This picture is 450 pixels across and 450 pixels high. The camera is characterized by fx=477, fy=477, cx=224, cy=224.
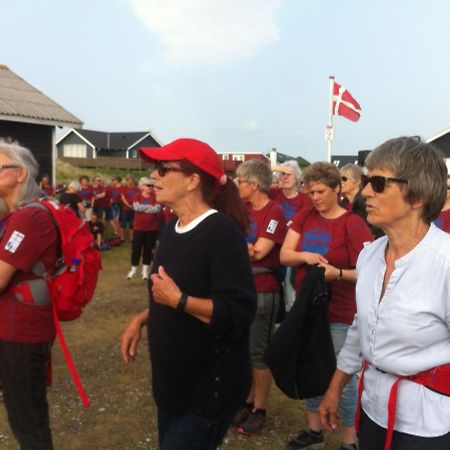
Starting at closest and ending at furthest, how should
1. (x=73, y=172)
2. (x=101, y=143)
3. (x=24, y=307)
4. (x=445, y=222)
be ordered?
1. (x=24, y=307)
2. (x=445, y=222)
3. (x=73, y=172)
4. (x=101, y=143)

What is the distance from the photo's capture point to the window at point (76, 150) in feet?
167

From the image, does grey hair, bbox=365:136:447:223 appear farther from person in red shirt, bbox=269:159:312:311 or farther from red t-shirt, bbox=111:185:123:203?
red t-shirt, bbox=111:185:123:203

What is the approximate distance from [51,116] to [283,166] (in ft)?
29.6

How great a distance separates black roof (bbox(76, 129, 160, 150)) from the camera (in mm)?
49844

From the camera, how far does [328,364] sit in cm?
290

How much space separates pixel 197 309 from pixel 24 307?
3.73ft

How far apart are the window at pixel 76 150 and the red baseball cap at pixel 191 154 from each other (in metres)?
50.9

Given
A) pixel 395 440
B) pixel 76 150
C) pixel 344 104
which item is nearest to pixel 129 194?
pixel 344 104

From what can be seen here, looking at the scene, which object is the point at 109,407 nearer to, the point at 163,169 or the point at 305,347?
the point at 305,347

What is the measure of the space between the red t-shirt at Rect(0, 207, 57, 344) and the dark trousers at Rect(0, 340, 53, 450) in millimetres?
68

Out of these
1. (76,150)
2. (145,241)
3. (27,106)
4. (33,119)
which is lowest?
(145,241)

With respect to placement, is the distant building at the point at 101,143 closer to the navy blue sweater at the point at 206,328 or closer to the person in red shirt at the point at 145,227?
the person in red shirt at the point at 145,227

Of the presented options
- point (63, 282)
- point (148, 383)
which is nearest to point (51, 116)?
point (148, 383)

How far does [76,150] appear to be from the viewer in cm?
5112
